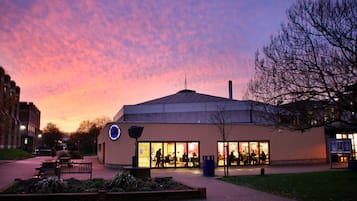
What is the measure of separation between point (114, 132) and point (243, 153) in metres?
11.6

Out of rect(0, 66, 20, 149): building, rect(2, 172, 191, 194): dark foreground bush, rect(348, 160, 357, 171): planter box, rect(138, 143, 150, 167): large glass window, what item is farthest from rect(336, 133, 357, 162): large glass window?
rect(0, 66, 20, 149): building

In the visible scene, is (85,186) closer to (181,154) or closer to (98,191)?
(98,191)

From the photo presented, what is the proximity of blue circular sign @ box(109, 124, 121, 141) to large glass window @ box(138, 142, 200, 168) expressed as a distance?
6.15 feet

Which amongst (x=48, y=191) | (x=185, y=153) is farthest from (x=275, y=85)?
(x=185, y=153)

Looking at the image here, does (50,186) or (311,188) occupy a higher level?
(50,186)

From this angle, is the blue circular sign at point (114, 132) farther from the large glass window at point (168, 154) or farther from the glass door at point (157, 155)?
the glass door at point (157, 155)

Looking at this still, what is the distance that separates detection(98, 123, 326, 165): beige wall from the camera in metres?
27.2

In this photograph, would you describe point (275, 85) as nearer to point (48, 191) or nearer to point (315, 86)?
point (315, 86)

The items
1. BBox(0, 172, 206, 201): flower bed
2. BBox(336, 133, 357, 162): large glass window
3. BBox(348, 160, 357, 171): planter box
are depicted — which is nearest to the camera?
BBox(0, 172, 206, 201): flower bed

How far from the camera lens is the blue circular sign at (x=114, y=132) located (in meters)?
27.1

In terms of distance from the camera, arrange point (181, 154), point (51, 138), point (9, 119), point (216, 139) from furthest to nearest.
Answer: point (51, 138) → point (9, 119) → point (216, 139) → point (181, 154)

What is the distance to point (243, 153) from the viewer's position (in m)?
30.6

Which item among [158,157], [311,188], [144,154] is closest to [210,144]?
[158,157]

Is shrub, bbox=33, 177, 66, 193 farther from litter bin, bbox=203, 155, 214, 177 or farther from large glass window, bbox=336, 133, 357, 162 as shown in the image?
large glass window, bbox=336, 133, 357, 162
